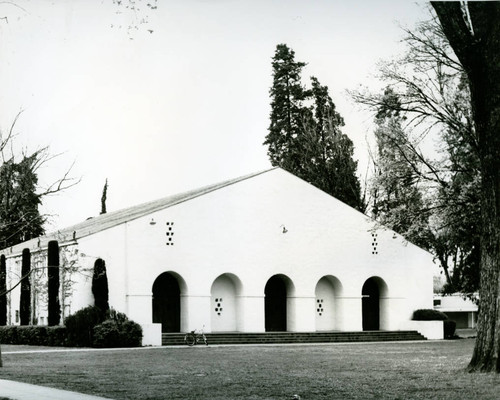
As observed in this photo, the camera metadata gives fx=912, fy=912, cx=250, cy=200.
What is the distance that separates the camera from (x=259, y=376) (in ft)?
67.2

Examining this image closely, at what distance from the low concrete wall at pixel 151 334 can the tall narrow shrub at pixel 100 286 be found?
1.89m

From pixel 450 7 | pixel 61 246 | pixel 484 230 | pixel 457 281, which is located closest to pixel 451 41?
pixel 450 7

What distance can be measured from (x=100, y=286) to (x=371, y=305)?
16385mm

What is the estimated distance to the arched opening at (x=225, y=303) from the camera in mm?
44438

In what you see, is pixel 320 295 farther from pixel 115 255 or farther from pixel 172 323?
pixel 115 255

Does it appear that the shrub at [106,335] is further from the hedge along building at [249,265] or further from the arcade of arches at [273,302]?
the arcade of arches at [273,302]

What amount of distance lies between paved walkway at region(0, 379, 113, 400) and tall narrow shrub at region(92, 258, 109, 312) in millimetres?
20766

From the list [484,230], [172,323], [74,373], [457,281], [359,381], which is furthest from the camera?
[457,281]

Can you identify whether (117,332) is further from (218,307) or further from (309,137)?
(309,137)

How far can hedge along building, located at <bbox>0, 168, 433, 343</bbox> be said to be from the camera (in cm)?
4097

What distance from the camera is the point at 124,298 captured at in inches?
1598

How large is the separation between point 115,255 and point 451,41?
79.1 ft

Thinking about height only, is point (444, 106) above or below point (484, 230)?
above

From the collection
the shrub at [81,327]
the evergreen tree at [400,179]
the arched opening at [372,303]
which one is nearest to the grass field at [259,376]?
the evergreen tree at [400,179]
